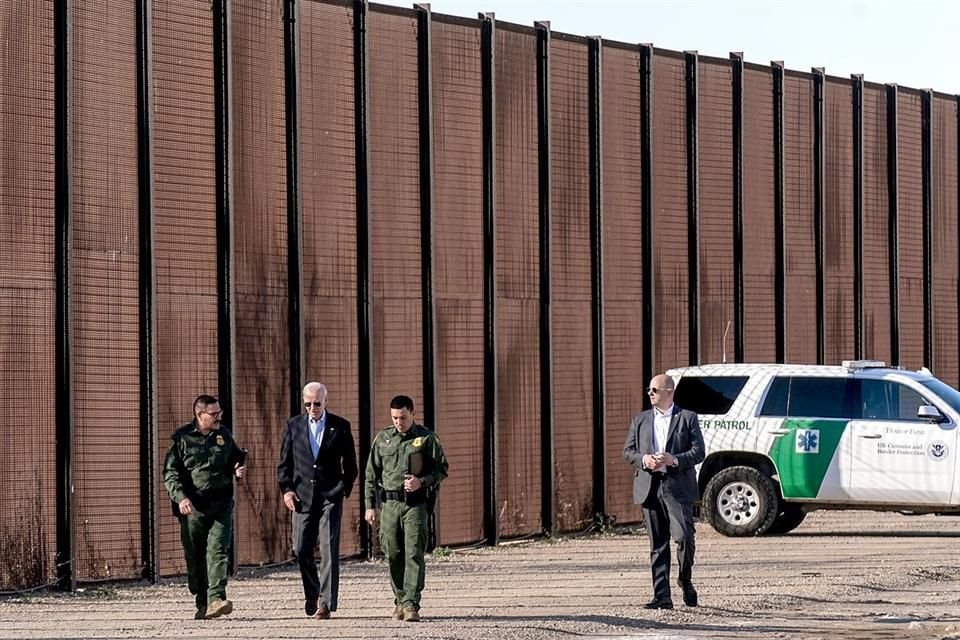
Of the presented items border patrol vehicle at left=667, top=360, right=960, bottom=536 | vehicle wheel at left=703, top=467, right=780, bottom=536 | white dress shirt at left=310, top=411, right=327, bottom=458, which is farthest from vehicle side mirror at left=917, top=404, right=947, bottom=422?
white dress shirt at left=310, top=411, right=327, bottom=458

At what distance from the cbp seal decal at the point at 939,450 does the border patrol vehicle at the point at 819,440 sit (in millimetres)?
11

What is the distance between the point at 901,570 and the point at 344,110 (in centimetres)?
730

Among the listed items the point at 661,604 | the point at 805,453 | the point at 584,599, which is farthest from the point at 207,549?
the point at 805,453

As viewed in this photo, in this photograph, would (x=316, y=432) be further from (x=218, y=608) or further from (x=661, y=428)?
(x=661, y=428)

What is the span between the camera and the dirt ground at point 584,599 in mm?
14438

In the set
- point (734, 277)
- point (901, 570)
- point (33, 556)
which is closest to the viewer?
point (33, 556)

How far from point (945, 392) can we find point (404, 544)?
9.19 metres

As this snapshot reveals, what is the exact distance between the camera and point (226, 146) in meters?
19.8

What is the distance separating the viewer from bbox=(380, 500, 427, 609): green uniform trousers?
14953 mm

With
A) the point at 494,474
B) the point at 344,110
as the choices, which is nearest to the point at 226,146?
the point at 344,110

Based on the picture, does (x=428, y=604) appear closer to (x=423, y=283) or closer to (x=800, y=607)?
(x=800, y=607)

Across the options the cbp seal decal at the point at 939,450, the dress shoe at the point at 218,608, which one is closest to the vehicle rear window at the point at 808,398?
the cbp seal decal at the point at 939,450

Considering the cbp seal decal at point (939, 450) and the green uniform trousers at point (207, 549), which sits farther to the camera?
the cbp seal decal at point (939, 450)

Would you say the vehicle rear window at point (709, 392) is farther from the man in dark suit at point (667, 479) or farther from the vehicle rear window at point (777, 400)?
the man in dark suit at point (667, 479)
